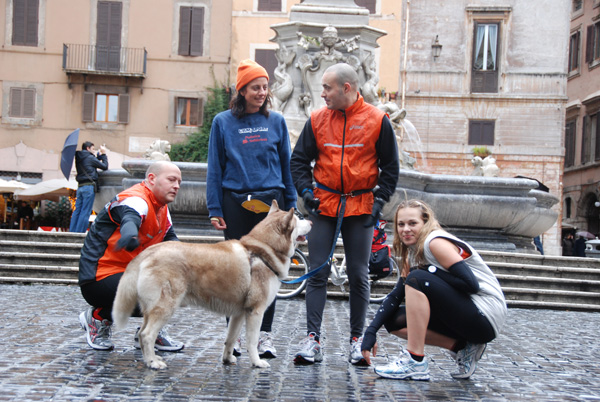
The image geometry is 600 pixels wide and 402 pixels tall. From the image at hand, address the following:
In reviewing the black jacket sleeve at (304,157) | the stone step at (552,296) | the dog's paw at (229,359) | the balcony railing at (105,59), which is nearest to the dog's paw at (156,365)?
the dog's paw at (229,359)

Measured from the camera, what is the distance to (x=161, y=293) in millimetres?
4844

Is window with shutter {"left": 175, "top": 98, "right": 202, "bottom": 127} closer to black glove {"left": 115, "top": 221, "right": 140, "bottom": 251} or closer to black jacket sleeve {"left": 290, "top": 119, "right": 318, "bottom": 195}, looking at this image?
black jacket sleeve {"left": 290, "top": 119, "right": 318, "bottom": 195}

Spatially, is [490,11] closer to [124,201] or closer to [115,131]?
[115,131]

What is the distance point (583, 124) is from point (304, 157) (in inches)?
1593

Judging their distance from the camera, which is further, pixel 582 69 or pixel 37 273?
pixel 582 69

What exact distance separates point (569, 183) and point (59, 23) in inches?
1080

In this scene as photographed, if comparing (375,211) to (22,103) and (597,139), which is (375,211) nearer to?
(22,103)

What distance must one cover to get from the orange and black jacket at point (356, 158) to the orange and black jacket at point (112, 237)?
1033 mm

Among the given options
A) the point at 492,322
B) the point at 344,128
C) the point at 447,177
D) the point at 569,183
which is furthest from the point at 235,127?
the point at 569,183

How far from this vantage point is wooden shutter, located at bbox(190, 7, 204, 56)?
123 ft

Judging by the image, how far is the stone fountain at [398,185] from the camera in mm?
12805

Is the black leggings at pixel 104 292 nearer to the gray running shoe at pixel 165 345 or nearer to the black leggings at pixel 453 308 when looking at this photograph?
the gray running shoe at pixel 165 345

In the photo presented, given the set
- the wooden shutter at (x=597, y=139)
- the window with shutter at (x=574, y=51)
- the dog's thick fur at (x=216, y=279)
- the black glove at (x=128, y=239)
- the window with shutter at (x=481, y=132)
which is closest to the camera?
the black glove at (x=128, y=239)

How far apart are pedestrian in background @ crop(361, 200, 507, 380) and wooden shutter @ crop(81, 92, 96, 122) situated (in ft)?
111
